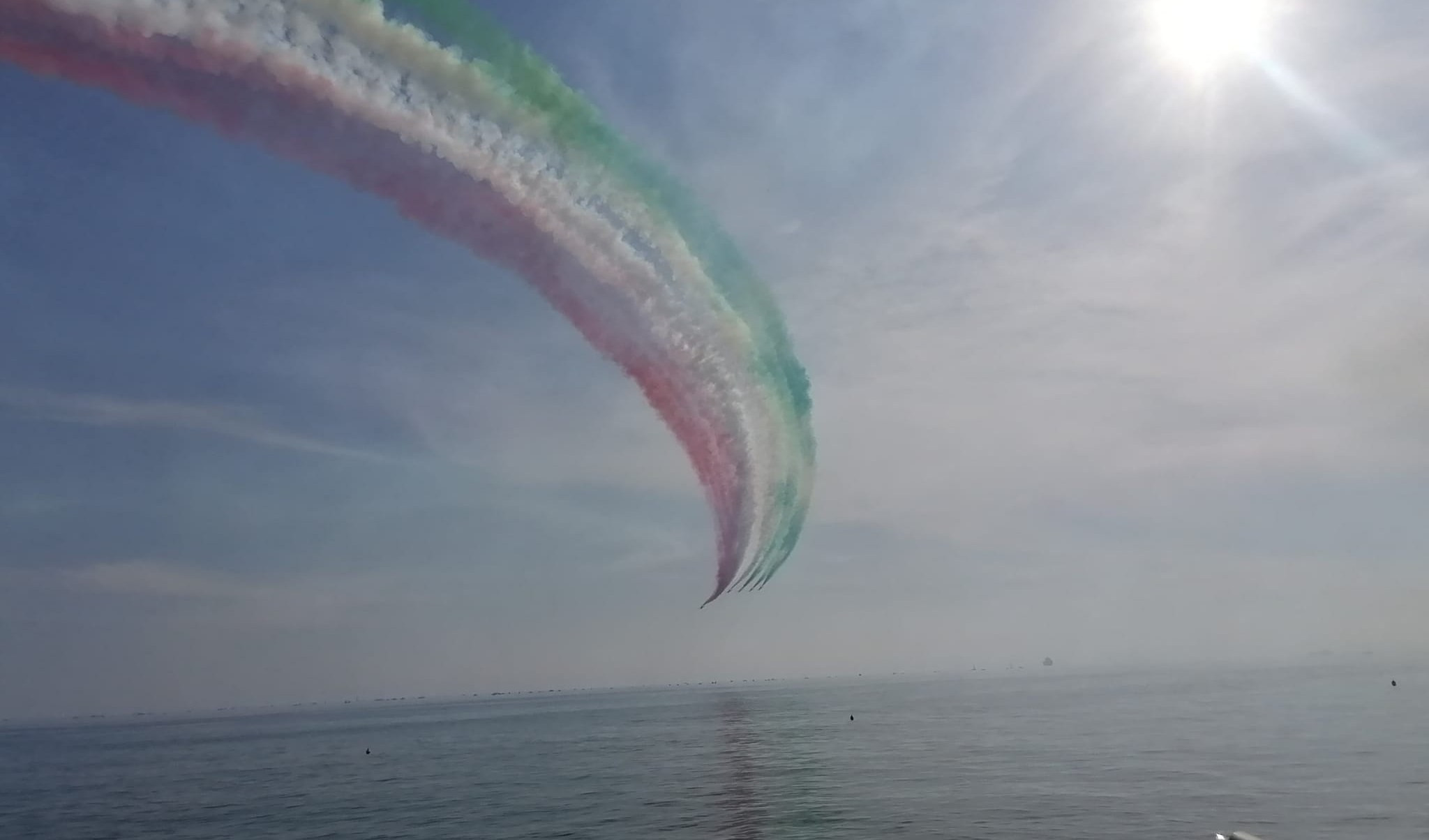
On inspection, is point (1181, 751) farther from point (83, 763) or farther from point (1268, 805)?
point (83, 763)

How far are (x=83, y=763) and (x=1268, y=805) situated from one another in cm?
14402

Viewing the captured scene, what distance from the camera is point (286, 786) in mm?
85438

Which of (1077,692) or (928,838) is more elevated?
(1077,692)

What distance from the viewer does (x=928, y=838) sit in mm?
45938

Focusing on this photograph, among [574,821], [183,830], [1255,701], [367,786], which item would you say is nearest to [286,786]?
[367,786]

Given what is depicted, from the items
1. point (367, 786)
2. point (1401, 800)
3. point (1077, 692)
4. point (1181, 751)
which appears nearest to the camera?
point (1401, 800)

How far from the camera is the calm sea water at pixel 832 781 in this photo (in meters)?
50.5

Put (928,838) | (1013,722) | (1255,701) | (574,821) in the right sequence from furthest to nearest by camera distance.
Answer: (1255,701)
(1013,722)
(574,821)
(928,838)

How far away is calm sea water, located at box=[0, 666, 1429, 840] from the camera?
166 ft

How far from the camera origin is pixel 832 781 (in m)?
66.4

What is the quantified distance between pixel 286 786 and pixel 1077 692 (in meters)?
146

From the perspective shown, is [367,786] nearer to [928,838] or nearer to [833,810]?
[833,810]

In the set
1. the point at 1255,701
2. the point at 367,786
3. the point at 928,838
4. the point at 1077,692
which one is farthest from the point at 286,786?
the point at 1077,692

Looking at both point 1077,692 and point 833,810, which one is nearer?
point 833,810
